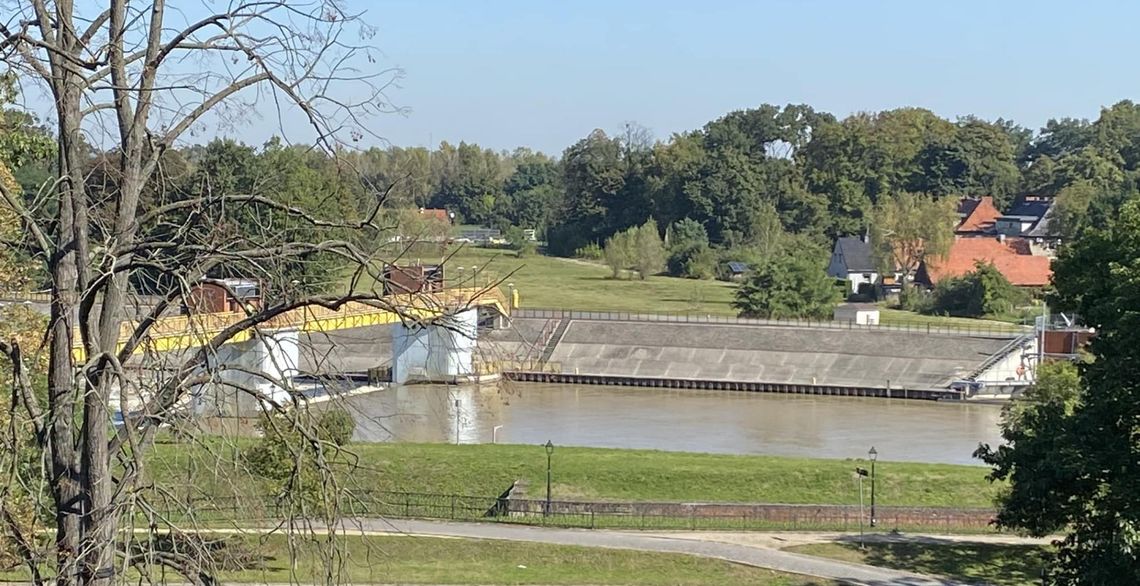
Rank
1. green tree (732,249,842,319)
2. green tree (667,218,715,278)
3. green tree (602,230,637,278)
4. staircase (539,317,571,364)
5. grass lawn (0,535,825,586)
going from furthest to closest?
1. green tree (667,218,715,278)
2. green tree (602,230,637,278)
3. green tree (732,249,842,319)
4. staircase (539,317,571,364)
5. grass lawn (0,535,825,586)

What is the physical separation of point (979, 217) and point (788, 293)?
3469 cm

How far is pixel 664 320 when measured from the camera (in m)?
60.5

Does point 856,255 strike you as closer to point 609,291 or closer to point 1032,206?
point 609,291

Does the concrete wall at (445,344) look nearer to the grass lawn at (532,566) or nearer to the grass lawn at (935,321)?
the grass lawn at (532,566)

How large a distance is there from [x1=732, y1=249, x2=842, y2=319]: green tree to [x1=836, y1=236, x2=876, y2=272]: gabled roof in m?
14.1

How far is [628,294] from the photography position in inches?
2960

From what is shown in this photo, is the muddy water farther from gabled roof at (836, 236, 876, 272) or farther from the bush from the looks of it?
the bush

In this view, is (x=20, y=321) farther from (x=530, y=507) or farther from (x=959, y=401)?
(x=959, y=401)

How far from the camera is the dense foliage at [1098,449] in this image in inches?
619

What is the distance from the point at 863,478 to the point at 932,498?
1.50 metres

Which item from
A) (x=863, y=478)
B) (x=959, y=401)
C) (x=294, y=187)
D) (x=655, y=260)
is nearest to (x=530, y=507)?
(x=863, y=478)

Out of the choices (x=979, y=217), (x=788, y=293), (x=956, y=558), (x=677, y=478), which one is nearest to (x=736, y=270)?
(x=979, y=217)

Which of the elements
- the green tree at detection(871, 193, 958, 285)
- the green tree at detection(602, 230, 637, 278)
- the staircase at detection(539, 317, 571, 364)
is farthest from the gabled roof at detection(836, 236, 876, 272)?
the staircase at detection(539, 317, 571, 364)

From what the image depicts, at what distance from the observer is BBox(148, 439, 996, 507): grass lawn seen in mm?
28844
